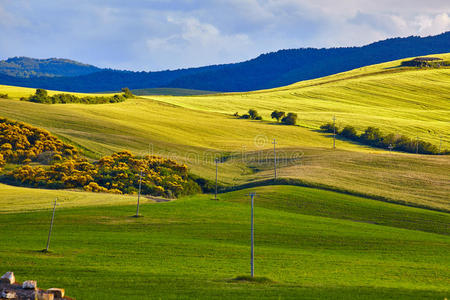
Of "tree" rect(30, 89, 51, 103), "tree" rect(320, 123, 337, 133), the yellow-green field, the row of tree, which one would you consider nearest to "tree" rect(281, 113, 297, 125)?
the row of tree

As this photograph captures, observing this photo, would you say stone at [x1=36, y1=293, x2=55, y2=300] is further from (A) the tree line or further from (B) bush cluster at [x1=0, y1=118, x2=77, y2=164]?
(B) bush cluster at [x1=0, y1=118, x2=77, y2=164]

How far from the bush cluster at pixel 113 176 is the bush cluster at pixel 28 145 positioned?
3200 mm

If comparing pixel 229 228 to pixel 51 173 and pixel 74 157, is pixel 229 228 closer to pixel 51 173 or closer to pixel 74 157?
pixel 51 173

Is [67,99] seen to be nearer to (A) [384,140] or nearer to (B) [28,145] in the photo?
(B) [28,145]

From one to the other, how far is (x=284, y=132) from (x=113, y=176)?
45979 millimetres

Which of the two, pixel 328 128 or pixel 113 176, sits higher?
pixel 328 128

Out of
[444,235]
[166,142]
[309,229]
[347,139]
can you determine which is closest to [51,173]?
[166,142]

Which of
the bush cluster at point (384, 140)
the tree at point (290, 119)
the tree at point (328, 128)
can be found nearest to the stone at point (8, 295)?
the bush cluster at point (384, 140)

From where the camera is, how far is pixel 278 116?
372 ft

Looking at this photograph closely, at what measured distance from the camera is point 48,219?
138 feet

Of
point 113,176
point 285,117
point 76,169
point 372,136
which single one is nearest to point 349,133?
point 372,136

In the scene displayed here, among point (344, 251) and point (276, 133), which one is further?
point (276, 133)

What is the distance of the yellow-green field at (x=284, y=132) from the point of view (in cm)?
6444

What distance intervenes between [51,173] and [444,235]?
4185 centimetres
